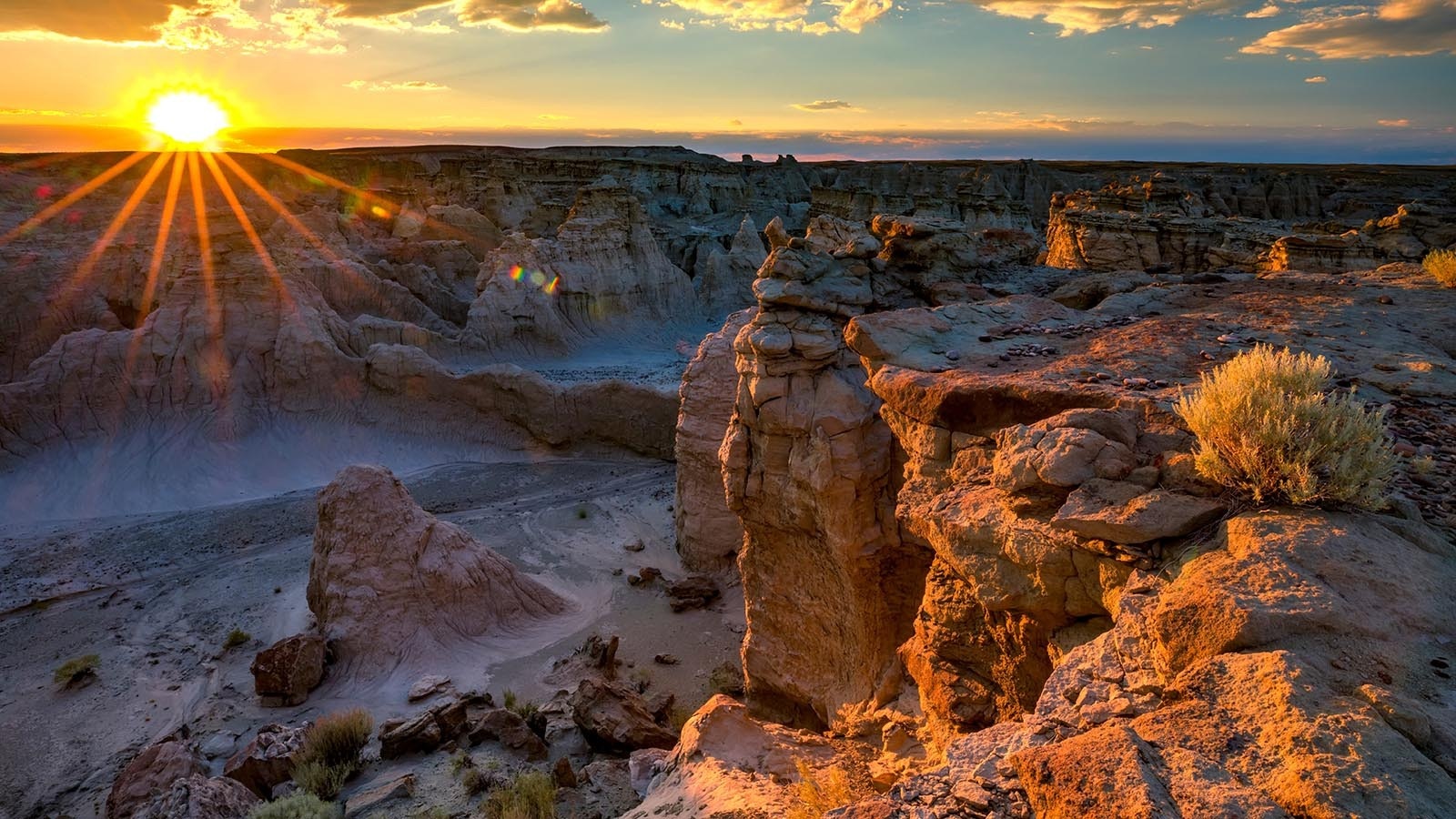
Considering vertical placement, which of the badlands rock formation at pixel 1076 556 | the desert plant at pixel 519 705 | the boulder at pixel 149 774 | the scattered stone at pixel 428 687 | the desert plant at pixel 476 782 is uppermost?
the badlands rock formation at pixel 1076 556

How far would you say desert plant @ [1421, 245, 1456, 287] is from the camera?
8.87 metres

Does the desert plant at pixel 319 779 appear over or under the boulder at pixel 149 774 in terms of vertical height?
over

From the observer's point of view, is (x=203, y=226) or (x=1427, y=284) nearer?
(x=1427, y=284)

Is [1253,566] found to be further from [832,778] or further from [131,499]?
[131,499]

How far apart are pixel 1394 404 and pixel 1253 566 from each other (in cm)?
318

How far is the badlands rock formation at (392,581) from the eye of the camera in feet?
45.7

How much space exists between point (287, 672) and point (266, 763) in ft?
9.51

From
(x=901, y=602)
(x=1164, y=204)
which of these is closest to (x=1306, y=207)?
(x=1164, y=204)

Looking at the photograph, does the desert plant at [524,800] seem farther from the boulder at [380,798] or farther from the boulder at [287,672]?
the boulder at [287,672]

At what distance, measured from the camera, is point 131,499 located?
22.4m

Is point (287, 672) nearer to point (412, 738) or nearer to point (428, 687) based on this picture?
point (428, 687)

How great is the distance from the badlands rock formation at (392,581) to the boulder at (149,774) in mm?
3277

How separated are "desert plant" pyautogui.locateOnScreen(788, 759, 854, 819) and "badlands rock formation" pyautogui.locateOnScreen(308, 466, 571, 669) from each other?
9589 mm

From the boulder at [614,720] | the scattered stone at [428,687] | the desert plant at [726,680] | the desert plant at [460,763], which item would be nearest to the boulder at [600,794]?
the boulder at [614,720]
